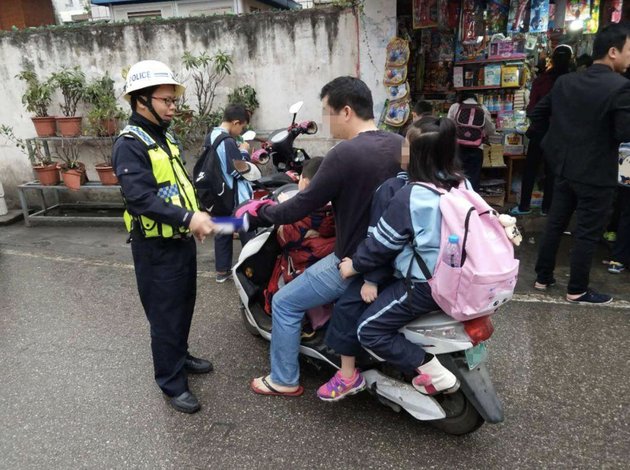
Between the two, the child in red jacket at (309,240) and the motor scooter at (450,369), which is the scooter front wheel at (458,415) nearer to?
the motor scooter at (450,369)

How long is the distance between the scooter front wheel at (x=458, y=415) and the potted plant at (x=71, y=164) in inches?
226

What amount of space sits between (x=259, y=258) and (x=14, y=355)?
195 cm

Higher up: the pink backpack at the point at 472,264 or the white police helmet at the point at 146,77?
the white police helmet at the point at 146,77

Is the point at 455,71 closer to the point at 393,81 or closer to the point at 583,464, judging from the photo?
the point at 393,81

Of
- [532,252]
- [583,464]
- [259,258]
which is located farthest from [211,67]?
[583,464]

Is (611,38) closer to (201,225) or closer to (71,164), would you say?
(201,225)

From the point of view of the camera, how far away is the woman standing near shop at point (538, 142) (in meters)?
5.50

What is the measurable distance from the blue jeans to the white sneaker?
1.98ft

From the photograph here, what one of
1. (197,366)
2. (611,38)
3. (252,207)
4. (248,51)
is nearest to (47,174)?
(248,51)

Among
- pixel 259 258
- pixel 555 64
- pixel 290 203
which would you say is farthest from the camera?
pixel 555 64

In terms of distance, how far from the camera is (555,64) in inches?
217

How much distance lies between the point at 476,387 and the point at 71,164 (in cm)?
618

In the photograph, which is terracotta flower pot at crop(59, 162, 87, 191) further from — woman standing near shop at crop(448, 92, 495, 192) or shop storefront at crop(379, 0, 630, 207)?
woman standing near shop at crop(448, 92, 495, 192)

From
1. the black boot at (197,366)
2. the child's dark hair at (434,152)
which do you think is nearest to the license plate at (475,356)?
the child's dark hair at (434,152)
